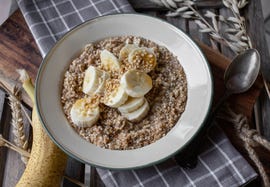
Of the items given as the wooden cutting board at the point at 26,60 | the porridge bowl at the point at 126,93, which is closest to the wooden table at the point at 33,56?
the wooden cutting board at the point at 26,60

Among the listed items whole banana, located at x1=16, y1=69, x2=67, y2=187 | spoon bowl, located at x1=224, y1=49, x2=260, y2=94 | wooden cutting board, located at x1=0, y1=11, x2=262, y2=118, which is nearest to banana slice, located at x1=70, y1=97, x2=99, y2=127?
whole banana, located at x1=16, y1=69, x2=67, y2=187

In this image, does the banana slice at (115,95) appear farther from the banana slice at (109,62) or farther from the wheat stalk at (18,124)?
the wheat stalk at (18,124)

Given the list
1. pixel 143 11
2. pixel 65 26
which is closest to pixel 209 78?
pixel 143 11

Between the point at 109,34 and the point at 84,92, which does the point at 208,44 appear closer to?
the point at 109,34

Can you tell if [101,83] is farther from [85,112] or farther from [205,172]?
[205,172]

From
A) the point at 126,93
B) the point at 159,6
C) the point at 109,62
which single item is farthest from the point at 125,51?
the point at 159,6

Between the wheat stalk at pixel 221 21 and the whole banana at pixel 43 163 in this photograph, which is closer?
the whole banana at pixel 43 163
